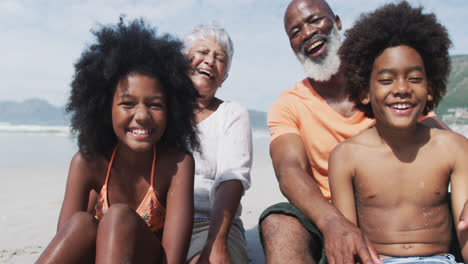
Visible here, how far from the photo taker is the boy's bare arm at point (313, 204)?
191cm

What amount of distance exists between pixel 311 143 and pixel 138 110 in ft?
4.29

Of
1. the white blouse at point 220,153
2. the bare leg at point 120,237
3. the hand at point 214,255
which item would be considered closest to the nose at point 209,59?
the white blouse at point 220,153

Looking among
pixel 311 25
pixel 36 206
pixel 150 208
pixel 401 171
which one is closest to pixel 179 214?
pixel 150 208

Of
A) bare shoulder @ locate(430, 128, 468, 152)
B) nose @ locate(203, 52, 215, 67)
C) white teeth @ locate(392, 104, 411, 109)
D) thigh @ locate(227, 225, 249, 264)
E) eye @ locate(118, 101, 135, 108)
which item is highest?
nose @ locate(203, 52, 215, 67)

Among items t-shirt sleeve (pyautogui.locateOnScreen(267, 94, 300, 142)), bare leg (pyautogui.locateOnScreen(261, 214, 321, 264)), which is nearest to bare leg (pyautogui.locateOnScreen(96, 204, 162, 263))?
bare leg (pyautogui.locateOnScreen(261, 214, 321, 264))

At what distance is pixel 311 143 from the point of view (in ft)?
9.18

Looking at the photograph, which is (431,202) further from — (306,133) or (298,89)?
(298,89)

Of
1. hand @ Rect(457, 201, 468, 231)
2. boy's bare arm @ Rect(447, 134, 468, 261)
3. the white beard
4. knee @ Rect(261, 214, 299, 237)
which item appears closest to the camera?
hand @ Rect(457, 201, 468, 231)

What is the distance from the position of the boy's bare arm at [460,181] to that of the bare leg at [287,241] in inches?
30.7

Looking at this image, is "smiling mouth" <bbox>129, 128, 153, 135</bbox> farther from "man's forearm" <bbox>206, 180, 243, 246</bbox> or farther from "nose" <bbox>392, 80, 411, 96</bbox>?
"nose" <bbox>392, 80, 411, 96</bbox>

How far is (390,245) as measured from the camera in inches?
83.4

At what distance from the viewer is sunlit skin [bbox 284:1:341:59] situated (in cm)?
328

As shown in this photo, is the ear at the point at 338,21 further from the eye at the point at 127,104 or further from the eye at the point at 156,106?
the eye at the point at 127,104

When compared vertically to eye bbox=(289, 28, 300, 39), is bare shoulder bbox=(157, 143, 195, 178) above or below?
below
